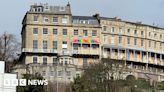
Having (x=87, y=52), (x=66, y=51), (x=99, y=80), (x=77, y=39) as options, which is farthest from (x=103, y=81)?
(x=77, y=39)

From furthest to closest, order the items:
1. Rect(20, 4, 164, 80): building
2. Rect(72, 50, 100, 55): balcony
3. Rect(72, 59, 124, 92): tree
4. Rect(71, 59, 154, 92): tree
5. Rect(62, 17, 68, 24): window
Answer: Rect(62, 17, 68, 24): window
Rect(72, 50, 100, 55): balcony
Rect(20, 4, 164, 80): building
Rect(71, 59, 154, 92): tree
Rect(72, 59, 124, 92): tree

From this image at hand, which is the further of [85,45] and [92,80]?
[85,45]

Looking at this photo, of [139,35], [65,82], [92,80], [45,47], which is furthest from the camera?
[139,35]

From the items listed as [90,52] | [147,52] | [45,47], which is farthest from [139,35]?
[45,47]

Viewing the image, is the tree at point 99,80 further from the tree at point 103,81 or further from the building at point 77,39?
the building at point 77,39

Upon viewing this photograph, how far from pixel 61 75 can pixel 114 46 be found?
16.2m

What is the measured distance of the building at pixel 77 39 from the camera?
128 m

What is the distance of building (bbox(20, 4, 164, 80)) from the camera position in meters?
128

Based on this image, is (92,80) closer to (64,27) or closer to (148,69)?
(64,27)

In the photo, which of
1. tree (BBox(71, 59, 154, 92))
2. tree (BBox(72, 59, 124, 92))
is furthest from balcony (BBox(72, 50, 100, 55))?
tree (BBox(72, 59, 124, 92))

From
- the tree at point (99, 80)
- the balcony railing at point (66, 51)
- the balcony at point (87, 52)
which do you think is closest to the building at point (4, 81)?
the tree at point (99, 80)

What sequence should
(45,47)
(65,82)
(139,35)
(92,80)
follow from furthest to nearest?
(139,35), (45,47), (65,82), (92,80)

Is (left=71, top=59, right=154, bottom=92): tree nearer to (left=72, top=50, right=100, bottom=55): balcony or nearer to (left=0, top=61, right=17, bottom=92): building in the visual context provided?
(left=72, top=50, right=100, bottom=55): balcony

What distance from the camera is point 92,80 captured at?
96.2m
